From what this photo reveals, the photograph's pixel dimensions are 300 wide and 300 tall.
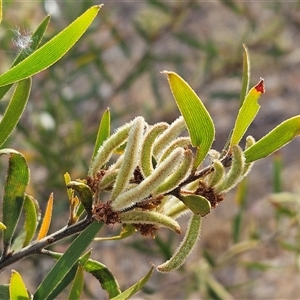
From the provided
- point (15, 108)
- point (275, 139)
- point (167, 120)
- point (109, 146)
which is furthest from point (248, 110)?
point (167, 120)

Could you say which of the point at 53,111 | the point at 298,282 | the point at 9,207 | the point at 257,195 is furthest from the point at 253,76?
the point at 9,207

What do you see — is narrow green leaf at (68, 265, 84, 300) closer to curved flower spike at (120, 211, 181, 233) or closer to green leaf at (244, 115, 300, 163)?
curved flower spike at (120, 211, 181, 233)

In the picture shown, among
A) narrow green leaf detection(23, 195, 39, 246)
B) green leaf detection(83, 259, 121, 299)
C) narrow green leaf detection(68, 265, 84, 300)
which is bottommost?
green leaf detection(83, 259, 121, 299)

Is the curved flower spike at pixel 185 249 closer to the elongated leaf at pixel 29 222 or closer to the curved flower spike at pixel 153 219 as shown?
the curved flower spike at pixel 153 219

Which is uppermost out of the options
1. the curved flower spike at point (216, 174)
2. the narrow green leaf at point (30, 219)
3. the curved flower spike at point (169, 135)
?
the curved flower spike at point (169, 135)

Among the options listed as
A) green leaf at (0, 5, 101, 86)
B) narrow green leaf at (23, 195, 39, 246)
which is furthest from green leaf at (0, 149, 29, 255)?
green leaf at (0, 5, 101, 86)

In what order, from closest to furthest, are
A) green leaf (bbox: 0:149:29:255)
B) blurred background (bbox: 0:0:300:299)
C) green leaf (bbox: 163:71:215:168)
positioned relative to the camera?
green leaf (bbox: 163:71:215:168) → green leaf (bbox: 0:149:29:255) → blurred background (bbox: 0:0:300:299)

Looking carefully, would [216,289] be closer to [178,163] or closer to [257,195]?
[178,163]

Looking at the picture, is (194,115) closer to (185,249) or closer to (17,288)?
(185,249)

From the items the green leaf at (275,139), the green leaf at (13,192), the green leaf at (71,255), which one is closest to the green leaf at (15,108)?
the green leaf at (13,192)
